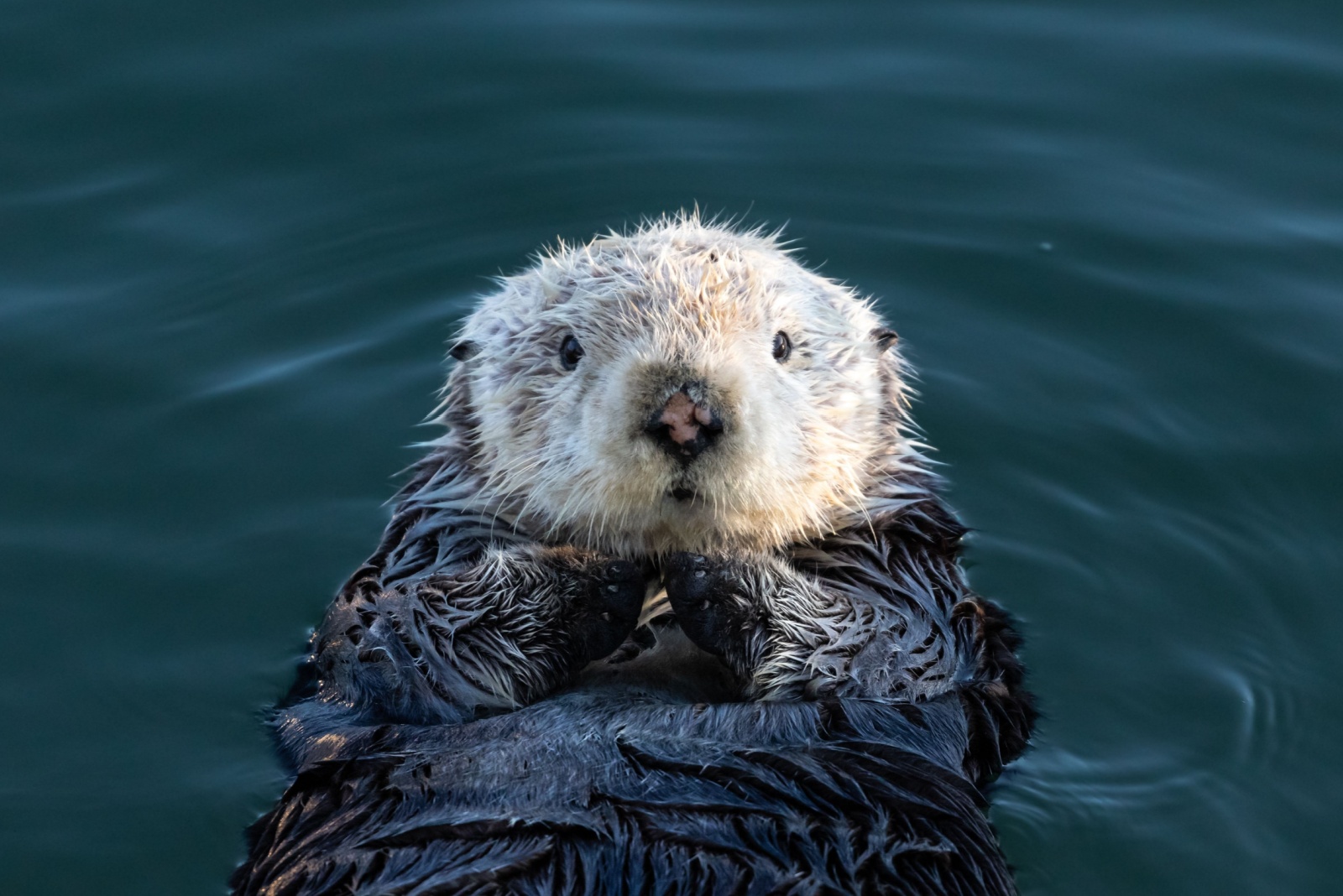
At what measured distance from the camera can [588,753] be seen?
3.64 metres

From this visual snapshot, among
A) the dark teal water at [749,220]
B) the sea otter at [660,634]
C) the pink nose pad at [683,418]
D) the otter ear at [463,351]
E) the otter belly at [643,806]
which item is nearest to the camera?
the otter belly at [643,806]

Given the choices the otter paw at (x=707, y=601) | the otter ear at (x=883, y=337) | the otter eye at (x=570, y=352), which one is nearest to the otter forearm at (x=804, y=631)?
the otter paw at (x=707, y=601)

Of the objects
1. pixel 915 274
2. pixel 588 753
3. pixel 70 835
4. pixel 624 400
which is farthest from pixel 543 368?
pixel 915 274

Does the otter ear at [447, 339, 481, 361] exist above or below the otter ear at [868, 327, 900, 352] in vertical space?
below

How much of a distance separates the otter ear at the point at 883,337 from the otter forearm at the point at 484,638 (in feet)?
4.14

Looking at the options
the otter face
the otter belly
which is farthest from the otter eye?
the otter belly

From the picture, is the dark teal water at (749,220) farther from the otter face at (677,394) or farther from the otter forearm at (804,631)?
the otter face at (677,394)

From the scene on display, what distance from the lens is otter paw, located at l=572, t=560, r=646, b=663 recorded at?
390 centimetres

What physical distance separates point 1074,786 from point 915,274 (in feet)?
9.82

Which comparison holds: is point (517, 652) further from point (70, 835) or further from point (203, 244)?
point (203, 244)

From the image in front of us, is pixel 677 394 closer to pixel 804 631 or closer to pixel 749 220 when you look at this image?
pixel 804 631

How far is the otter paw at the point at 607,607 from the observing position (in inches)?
154

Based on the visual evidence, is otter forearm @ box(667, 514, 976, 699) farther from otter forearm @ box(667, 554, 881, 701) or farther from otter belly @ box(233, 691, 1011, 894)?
otter belly @ box(233, 691, 1011, 894)

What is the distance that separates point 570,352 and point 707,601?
803 mm
